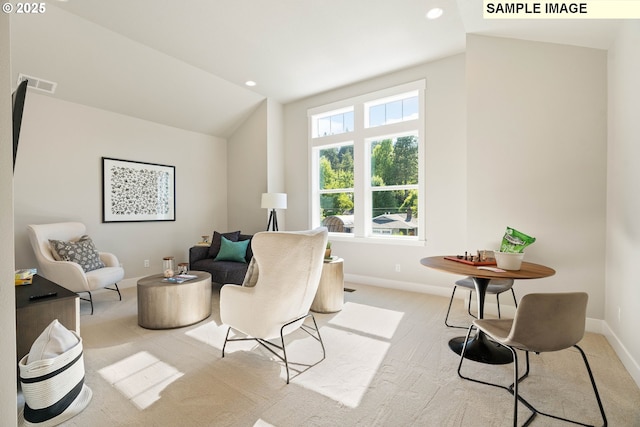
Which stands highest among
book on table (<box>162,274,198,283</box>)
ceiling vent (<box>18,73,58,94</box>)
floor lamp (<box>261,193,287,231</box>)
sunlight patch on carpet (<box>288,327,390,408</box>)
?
ceiling vent (<box>18,73,58,94</box>)

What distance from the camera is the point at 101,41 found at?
3277mm

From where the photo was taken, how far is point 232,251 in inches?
165

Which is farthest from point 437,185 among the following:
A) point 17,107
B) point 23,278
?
point 23,278

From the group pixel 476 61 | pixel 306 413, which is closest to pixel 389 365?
pixel 306 413

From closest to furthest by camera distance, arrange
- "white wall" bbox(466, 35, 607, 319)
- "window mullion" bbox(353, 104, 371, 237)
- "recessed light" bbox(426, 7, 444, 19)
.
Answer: "white wall" bbox(466, 35, 607, 319), "recessed light" bbox(426, 7, 444, 19), "window mullion" bbox(353, 104, 371, 237)

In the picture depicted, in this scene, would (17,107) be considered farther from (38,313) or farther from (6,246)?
(38,313)

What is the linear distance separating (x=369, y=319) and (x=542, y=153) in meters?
2.40

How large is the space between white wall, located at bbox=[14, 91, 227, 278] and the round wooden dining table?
4.23 meters

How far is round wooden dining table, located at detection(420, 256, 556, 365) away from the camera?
79.8 inches

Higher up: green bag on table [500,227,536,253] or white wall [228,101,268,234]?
white wall [228,101,268,234]

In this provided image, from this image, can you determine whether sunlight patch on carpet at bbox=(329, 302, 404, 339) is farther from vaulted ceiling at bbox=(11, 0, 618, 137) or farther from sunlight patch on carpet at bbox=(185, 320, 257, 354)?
vaulted ceiling at bbox=(11, 0, 618, 137)

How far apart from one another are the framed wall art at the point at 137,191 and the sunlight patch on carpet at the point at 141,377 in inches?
109

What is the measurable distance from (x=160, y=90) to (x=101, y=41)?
92 centimetres

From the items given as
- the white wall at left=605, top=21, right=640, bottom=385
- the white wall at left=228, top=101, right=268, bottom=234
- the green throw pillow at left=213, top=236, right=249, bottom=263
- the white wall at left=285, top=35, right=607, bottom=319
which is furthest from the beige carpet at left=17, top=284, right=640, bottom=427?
the white wall at left=228, top=101, right=268, bottom=234
